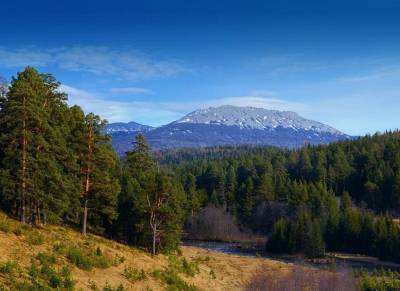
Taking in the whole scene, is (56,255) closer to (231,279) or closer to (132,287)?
(132,287)

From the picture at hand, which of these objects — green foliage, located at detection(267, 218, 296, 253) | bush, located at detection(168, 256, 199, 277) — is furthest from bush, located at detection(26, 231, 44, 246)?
green foliage, located at detection(267, 218, 296, 253)

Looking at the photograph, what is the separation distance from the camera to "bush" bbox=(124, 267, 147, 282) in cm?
3831

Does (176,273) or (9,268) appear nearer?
(9,268)

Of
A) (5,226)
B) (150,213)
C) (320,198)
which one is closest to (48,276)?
(5,226)

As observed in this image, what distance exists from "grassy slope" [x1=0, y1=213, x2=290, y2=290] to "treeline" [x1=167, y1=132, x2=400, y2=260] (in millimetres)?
36569

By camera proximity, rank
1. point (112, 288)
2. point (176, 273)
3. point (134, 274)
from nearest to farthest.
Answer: point (112, 288) → point (134, 274) → point (176, 273)

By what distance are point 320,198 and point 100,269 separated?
7780 centimetres

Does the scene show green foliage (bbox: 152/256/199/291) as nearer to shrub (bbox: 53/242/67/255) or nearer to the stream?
shrub (bbox: 53/242/67/255)

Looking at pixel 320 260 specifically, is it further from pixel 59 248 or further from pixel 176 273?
pixel 59 248

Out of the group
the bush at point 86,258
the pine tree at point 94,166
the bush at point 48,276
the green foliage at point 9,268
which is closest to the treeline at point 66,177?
the pine tree at point 94,166

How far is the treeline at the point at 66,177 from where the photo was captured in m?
39.8

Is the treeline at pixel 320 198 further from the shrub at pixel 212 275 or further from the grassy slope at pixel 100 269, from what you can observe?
the shrub at pixel 212 275

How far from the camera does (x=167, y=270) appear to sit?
4469cm

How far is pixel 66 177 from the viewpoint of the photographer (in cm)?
4516
